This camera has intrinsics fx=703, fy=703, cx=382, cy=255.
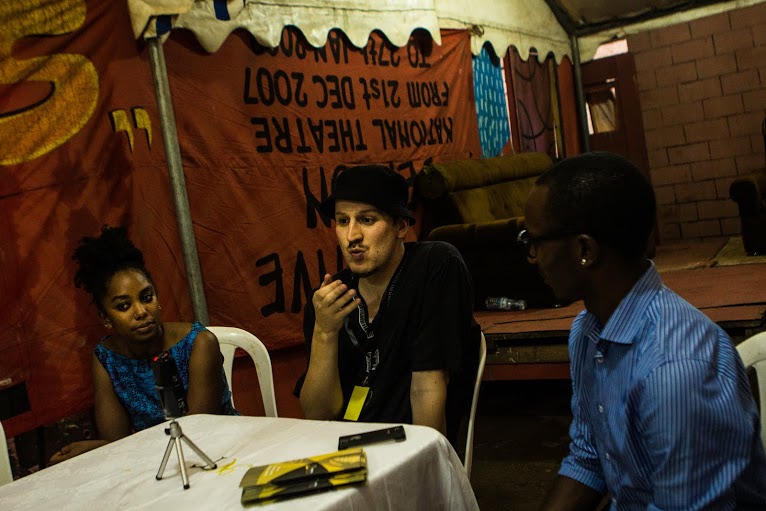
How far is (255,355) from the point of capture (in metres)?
2.69

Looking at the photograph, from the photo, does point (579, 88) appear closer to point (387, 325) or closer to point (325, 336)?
point (387, 325)

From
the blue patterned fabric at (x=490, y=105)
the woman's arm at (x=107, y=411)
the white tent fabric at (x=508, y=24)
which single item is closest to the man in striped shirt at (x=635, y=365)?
the woman's arm at (x=107, y=411)

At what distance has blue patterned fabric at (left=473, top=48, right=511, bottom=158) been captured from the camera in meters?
6.45

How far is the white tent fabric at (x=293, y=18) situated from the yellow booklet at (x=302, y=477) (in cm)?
233

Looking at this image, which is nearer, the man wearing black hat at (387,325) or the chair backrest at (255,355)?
the man wearing black hat at (387,325)

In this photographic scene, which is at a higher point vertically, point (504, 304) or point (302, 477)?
point (302, 477)

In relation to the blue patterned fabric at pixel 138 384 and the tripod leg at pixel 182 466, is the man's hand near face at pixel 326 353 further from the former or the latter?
the tripod leg at pixel 182 466

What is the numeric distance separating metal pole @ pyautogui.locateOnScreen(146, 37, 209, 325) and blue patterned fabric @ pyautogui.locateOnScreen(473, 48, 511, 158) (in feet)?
11.7

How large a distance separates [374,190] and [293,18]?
2580 millimetres

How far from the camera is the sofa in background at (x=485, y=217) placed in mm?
4801

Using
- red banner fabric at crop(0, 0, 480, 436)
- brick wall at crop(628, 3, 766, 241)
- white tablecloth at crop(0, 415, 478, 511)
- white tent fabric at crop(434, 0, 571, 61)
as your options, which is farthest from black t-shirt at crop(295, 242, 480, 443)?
brick wall at crop(628, 3, 766, 241)

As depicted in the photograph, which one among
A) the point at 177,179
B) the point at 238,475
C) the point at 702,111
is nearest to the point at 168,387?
the point at 238,475

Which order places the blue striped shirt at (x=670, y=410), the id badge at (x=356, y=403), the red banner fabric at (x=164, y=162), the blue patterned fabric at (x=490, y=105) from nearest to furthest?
the blue striped shirt at (x=670, y=410), the id badge at (x=356, y=403), the red banner fabric at (x=164, y=162), the blue patterned fabric at (x=490, y=105)

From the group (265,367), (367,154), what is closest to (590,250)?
(265,367)
